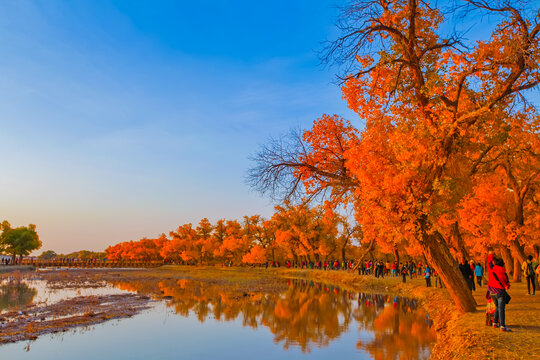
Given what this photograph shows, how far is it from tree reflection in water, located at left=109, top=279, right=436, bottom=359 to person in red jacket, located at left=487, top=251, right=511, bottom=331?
3.10 m

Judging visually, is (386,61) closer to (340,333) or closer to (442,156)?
(442,156)

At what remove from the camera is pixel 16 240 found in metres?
83.9

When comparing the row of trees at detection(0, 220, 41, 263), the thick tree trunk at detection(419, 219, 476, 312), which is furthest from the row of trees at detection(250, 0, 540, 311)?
the row of trees at detection(0, 220, 41, 263)

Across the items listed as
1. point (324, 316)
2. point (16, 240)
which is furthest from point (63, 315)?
point (16, 240)

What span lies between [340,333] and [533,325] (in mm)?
7621

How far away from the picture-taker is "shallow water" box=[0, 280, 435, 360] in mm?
13047

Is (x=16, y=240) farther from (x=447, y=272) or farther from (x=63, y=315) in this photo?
(x=447, y=272)

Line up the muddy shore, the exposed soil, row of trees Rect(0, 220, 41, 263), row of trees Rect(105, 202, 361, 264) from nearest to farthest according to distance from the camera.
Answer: the muddy shore → the exposed soil → row of trees Rect(105, 202, 361, 264) → row of trees Rect(0, 220, 41, 263)

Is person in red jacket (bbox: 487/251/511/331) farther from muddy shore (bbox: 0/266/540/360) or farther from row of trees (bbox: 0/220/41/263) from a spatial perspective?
row of trees (bbox: 0/220/41/263)

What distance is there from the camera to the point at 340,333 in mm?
16047

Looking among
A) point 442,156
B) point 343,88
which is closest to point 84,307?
point 343,88

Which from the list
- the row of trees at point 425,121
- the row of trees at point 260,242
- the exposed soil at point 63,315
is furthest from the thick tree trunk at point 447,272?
the row of trees at point 260,242

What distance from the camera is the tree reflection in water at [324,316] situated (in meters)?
14.0

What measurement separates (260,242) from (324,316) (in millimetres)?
62051
